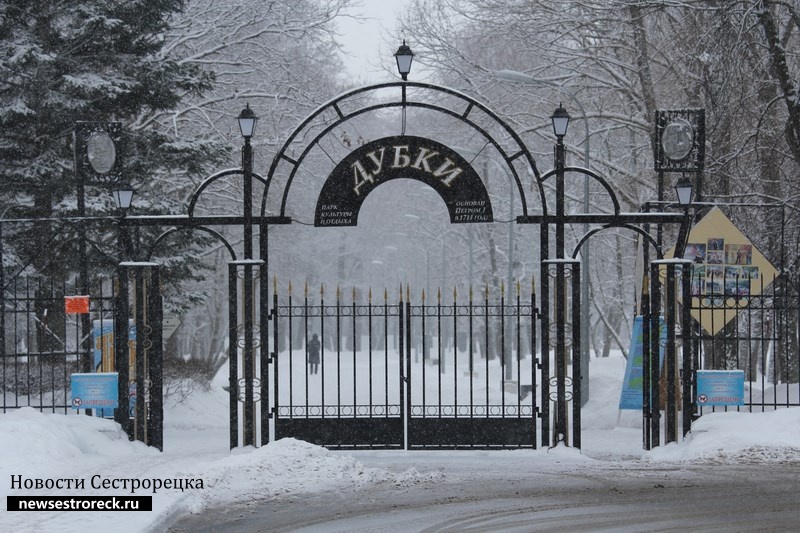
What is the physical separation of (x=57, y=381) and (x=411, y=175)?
750 centimetres

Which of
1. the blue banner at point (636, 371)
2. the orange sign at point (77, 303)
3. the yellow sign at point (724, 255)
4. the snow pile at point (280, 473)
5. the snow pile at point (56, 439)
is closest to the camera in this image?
the snow pile at point (280, 473)

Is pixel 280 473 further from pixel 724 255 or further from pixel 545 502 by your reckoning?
pixel 724 255

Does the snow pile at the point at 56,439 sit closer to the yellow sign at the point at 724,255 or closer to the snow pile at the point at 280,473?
the snow pile at the point at 280,473

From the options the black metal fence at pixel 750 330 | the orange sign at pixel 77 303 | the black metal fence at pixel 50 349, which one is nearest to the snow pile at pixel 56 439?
the black metal fence at pixel 50 349

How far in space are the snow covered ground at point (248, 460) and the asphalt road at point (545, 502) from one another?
24 centimetres

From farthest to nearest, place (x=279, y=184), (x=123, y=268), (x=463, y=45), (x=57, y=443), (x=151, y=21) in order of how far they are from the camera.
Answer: (x=279, y=184), (x=463, y=45), (x=151, y=21), (x=123, y=268), (x=57, y=443)

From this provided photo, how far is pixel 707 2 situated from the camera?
17000mm

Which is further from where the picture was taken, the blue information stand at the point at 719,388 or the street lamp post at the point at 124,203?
the street lamp post at the point at 124,203

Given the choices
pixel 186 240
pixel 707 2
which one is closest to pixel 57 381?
pixel 186 240

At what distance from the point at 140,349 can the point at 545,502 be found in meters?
6.23

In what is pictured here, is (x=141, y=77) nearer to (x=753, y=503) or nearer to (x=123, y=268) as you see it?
(x=123, y=268)

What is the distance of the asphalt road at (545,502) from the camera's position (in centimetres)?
924

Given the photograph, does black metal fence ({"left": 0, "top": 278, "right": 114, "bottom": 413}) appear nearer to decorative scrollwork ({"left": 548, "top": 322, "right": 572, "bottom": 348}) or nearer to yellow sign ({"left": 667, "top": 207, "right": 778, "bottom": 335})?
decorative scrollwork ({"left": 548, "top": 322, "right": 572, "bottom": 348})

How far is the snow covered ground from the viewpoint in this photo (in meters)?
10.6
